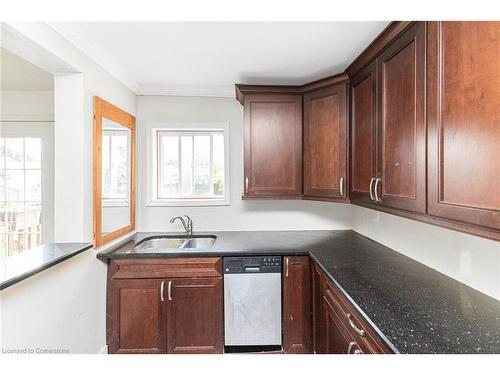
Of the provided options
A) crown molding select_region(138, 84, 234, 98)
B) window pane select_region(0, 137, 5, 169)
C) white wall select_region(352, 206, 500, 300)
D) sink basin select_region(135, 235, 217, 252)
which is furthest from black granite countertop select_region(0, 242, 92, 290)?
white wall select_region(352, 206, 500, 300)

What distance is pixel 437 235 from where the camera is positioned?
1.56 m

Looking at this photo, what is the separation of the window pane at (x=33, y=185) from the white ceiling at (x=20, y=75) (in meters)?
0.84

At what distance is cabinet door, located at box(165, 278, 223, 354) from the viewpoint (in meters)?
1.97

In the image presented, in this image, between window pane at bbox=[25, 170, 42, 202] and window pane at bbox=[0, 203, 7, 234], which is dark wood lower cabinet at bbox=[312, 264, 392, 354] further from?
window pane at bbox=[0, 203, 7, 234]

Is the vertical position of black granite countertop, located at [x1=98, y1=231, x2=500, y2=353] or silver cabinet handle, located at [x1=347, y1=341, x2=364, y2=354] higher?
black granite countertop, located at [x1=98, y1=231, x2=500, y2=353]

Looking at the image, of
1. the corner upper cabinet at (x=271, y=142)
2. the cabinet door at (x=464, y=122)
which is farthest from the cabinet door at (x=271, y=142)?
the cabinet door at (x=464, y=122)

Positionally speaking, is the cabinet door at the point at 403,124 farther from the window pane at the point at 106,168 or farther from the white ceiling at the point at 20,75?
the white ceiling at the point at 20,75

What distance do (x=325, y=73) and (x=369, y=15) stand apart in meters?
1.68

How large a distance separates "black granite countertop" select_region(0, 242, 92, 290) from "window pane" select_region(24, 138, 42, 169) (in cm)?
156

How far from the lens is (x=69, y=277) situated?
1614 millimetres

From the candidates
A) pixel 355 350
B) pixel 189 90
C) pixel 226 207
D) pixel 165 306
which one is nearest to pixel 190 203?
pixel 226 207

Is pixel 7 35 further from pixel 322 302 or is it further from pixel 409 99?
pixel 322 302

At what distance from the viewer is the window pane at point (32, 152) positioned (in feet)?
8.87
